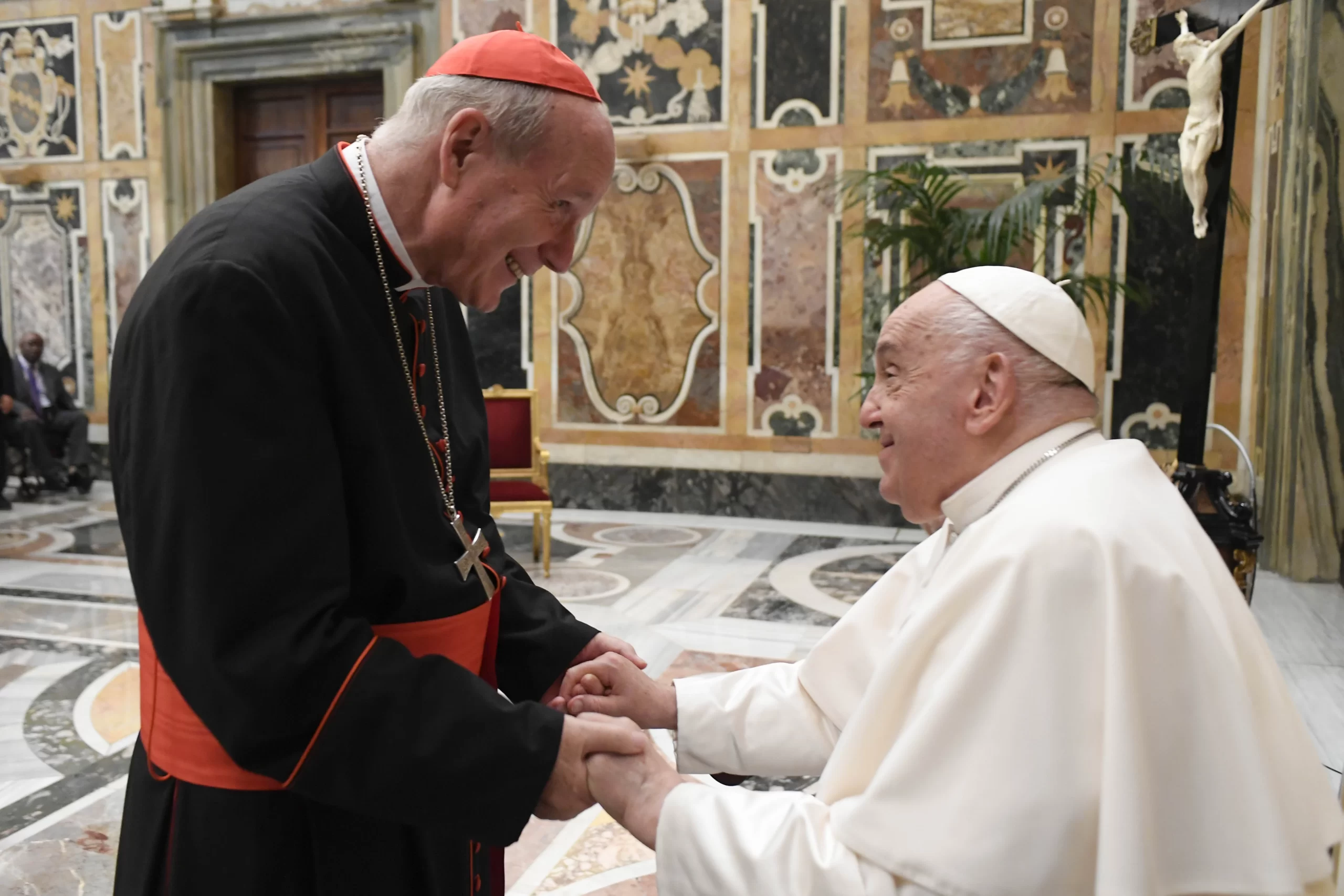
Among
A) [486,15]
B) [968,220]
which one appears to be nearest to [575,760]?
[968,220]

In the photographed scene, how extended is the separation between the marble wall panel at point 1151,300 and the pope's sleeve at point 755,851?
660 centimetres

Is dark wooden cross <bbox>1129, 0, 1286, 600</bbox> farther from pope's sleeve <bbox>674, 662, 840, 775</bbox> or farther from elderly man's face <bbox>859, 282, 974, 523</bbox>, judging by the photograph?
elderly man's face <bbox>859, 282, 974, 523</bbox>

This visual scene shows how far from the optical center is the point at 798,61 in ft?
26.1

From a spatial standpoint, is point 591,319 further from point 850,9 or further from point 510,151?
point 510,151

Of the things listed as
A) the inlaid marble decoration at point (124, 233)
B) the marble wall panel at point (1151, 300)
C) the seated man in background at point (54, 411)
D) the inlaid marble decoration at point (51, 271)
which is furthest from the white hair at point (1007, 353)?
the inlaid marble decoration at point (51, 271)

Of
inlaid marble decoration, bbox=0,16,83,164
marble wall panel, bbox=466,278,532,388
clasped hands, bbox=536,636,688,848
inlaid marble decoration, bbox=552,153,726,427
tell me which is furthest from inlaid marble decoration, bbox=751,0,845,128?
clasped hands, bbox=536,636,688,848

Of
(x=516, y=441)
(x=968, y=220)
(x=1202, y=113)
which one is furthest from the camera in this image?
(x=516, y=441)

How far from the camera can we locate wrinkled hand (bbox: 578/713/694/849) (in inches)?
59.3

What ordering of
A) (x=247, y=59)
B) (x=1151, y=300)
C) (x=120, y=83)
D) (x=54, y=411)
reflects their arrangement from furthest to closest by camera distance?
(x=120, y=83) → (x=54, y=411) → (x=247, y=59) → (x=1151, y=300)

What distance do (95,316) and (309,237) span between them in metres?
9.70

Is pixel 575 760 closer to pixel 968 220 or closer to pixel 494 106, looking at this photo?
pixel 494 106

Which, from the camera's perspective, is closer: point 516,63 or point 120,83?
point 516,63

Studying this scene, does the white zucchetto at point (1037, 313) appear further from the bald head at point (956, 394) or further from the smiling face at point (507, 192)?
the smiling face at point (507, 192)

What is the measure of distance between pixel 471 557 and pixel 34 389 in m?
9.29
